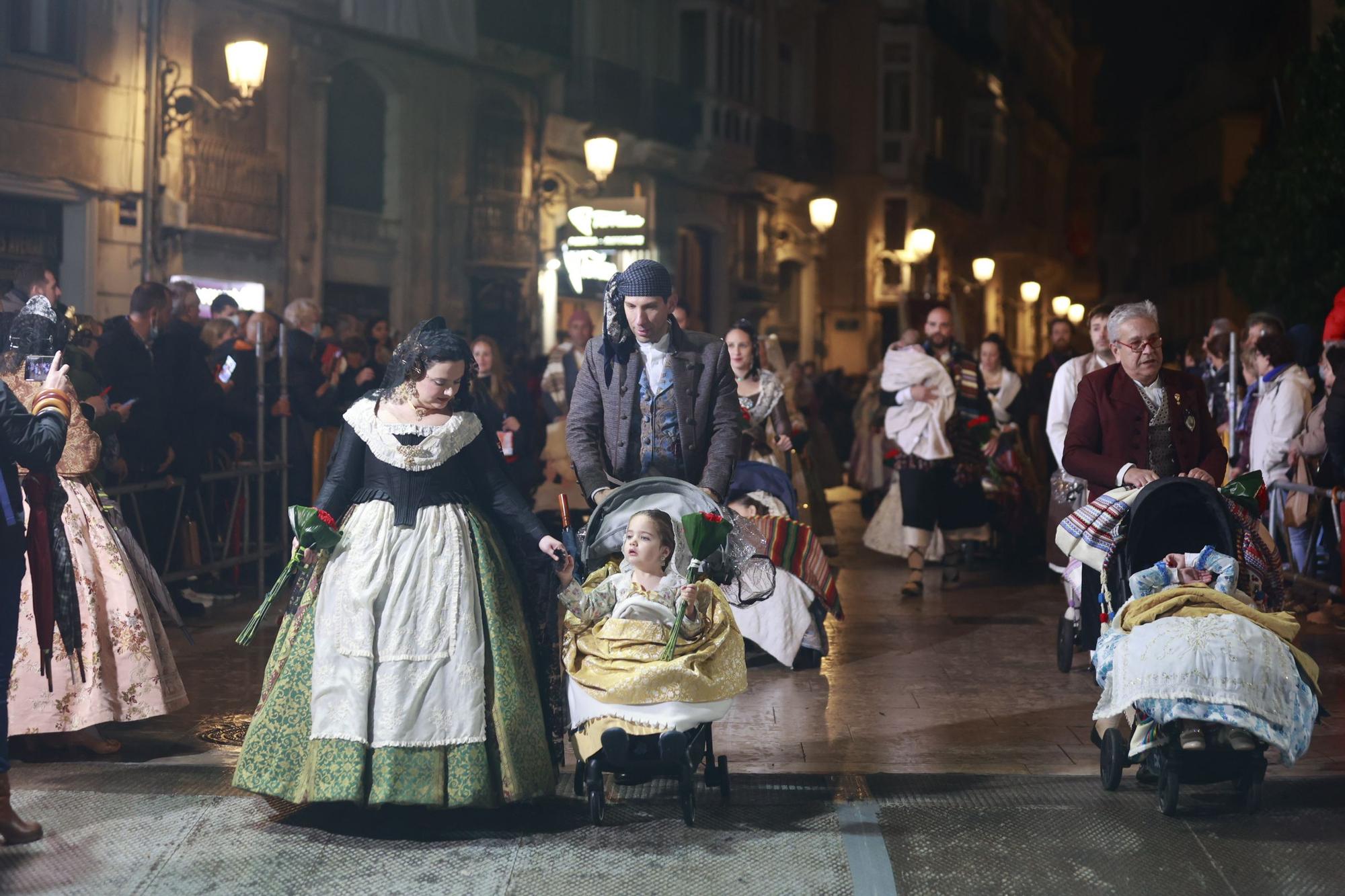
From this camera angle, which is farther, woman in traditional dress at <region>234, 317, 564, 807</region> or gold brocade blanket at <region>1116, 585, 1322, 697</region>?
gold brocade blanket at <region>1116, 585, 1322, 697</region>

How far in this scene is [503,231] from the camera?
77.5 ft

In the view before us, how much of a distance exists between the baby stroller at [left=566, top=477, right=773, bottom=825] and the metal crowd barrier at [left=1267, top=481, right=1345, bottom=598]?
5418 mm

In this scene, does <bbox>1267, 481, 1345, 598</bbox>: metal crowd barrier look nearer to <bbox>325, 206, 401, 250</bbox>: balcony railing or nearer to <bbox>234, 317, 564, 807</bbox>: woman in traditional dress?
<bbox>234, 317, 564, 807</bbox>: woman in traditional dress

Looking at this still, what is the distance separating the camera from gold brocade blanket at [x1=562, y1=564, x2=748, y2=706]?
5898 mm

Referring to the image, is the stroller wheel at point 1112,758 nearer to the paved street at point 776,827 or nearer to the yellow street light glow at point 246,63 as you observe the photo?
the paved street at point 776,827

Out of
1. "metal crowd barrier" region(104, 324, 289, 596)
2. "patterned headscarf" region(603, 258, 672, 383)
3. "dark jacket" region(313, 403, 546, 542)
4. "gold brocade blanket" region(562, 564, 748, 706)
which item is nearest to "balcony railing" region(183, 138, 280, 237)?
"metal crowd barrier" region(104, 324, 289, 596)

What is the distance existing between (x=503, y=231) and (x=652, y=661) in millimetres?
18198

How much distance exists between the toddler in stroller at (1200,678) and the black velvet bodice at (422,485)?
2146mm

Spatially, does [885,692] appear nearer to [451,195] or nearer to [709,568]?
[709,568]

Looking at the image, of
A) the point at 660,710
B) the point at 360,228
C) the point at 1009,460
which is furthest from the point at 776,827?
the point at 360,228

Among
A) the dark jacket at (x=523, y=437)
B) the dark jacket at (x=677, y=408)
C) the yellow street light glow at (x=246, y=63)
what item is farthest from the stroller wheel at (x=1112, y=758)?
the yellow street light glow at (x=246, y=63)

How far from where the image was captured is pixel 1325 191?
18.3 metres

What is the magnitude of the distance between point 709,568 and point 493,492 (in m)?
0.84

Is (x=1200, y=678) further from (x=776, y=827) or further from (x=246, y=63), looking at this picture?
(x=246, y=63)
